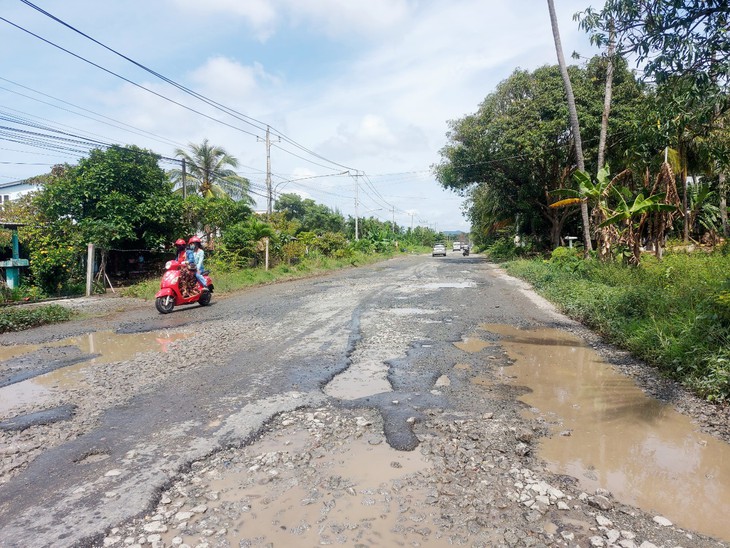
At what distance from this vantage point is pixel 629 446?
3.52 meters

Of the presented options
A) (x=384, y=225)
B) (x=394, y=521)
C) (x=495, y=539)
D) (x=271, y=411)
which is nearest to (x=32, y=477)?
(x=271, y=411)

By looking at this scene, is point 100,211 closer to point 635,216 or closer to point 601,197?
point 601,197

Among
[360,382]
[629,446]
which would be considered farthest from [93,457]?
[629,446]

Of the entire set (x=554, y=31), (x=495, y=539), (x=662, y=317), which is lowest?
(x=495, y=539)

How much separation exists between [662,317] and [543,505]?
5.11 m

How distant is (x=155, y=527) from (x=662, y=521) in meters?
2.69

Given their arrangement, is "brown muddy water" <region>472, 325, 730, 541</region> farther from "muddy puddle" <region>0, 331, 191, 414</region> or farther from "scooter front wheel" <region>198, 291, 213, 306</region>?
"scooter front wheel" <region>198, 291, 213, 306</region>

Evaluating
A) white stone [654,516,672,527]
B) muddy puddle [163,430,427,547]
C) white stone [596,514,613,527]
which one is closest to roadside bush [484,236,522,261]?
muddy puddle [163,430,427,547]

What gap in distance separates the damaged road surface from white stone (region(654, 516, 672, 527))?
3 cm

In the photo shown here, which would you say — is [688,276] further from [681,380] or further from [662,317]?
[681,380]

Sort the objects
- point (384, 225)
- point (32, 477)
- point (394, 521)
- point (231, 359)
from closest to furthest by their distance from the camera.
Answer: point (394, 521), point (32, 477), point (231, 359), point (384, 225)

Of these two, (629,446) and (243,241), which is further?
(243,241)

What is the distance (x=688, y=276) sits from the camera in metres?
8.25

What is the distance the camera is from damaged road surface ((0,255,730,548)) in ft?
8.07
